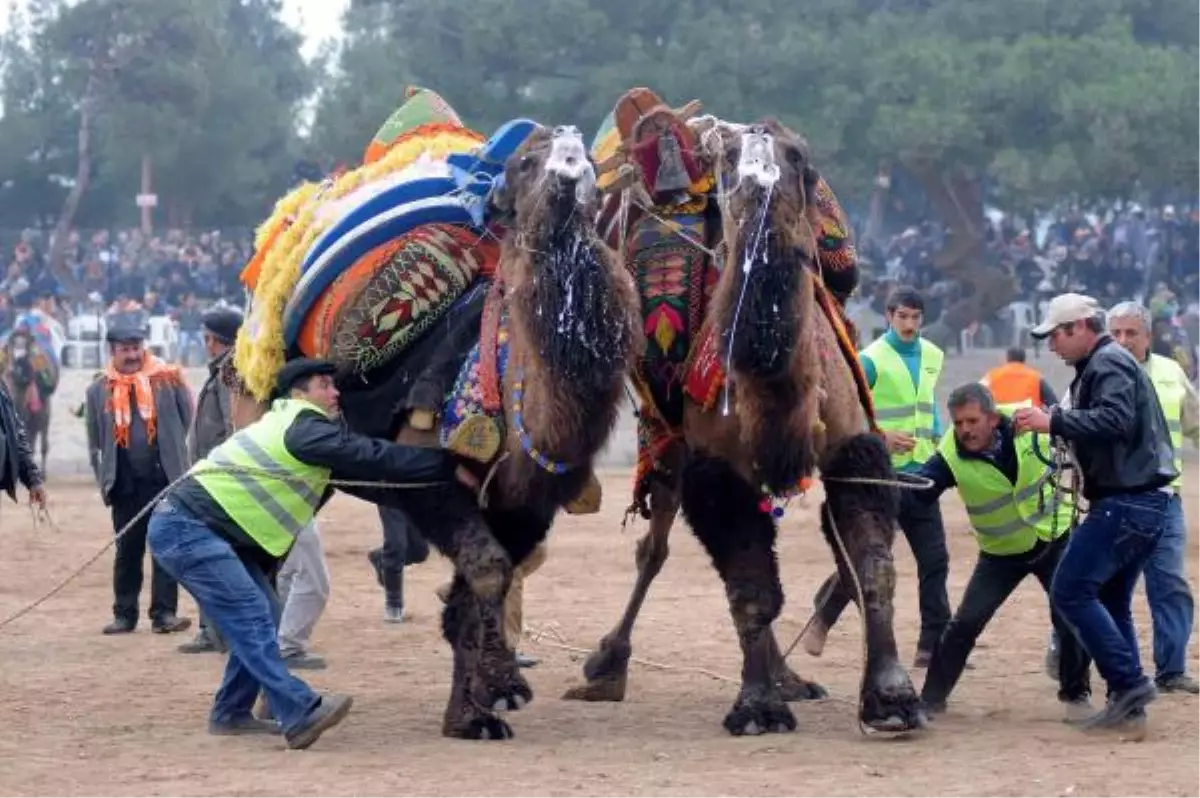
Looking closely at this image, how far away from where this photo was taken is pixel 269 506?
9.37 metres

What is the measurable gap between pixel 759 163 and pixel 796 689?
104 inches

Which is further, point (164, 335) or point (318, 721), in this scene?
point (164, 335)

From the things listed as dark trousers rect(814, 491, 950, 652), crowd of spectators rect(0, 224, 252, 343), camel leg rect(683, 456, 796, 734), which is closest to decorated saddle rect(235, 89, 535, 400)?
camel leg rect(683, 456, 796, 734)

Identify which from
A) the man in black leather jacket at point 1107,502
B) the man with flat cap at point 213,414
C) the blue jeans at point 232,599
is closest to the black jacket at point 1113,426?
the man in black leather jacket at point 1107,502

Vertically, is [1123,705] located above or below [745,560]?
below

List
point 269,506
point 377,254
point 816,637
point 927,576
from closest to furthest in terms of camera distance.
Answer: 1. point 269,506
2. point 377,254
3. point 927,576
4. point 816,637

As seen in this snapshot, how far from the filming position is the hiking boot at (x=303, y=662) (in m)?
11.7

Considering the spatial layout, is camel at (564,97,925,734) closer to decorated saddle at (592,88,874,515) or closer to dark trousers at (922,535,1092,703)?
decorated saddle at (592,88,874,515)

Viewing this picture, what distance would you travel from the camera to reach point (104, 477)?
1322 centimetres

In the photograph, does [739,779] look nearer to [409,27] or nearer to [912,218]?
[409,27]

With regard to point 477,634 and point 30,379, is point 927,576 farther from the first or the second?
point 30,379

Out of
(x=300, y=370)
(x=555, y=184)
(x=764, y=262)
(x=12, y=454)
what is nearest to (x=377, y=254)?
(x=300, y=370)

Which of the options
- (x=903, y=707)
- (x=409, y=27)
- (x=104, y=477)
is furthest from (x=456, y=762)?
(x=409, y=27)

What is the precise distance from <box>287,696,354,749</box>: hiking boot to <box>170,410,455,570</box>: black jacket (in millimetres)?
749
